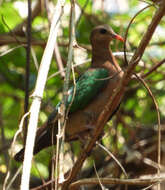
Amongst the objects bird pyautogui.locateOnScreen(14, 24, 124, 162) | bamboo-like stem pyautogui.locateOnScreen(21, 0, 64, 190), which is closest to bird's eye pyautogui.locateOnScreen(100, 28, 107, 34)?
bird pyautogui.locateOnScreen(14, 24, 124, 162)

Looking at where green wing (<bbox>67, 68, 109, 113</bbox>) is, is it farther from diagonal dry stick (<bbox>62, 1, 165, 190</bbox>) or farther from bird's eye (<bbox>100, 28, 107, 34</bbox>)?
diagonal dry stick (<bbox>62, 1, 165, 190</bbox>)

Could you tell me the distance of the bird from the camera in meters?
4.24

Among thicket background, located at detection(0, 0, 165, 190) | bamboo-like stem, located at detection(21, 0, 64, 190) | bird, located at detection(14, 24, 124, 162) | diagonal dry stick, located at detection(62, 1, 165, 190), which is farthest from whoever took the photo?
thicket background, located at detection(0, 0, 165, 190)

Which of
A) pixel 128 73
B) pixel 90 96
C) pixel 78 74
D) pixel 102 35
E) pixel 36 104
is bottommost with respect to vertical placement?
pixel 36 104

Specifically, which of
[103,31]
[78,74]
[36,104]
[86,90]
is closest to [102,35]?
[103,31]

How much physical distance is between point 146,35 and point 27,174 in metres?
0.92

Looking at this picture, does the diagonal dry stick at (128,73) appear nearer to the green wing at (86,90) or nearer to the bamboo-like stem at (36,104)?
the bamboo-like stem at (36,104)

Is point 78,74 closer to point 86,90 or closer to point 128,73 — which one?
point 86,90

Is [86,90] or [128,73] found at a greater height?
[86,90]

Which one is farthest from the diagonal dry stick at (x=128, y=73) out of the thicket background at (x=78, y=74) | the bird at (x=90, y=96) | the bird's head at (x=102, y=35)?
the bird's head at (x=102, y=35)

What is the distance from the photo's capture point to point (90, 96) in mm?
4344

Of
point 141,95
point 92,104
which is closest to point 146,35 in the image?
point 92,104

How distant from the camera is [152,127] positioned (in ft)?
16.1

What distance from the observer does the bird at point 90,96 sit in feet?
13.9
